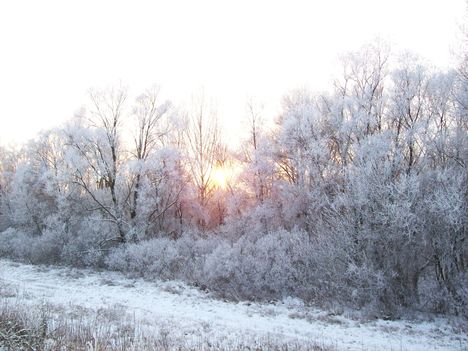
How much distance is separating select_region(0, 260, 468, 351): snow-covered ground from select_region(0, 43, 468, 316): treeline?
1.44 meters

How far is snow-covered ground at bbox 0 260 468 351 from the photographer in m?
9.46

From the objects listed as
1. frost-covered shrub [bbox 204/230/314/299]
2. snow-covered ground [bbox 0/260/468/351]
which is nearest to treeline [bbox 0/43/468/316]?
frost-covered shrub [bbox 204/230/314/299]

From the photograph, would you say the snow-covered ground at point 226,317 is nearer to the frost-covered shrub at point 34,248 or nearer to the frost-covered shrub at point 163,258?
the frost-covered shrub at point 163,258

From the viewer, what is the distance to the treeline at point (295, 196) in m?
13.4

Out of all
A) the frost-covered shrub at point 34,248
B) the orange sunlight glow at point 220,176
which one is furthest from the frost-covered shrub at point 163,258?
the orange sunlight glow at point 220,176

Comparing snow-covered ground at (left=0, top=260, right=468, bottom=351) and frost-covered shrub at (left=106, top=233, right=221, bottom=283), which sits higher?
frost-covered shrub at (left=106, top=233, right=221, bottom=283)

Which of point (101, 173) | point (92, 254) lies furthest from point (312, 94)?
point (92, 254)

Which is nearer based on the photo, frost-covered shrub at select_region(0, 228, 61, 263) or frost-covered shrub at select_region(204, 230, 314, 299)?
frost-covered shrub at select_region(204, 230, 314, 299)

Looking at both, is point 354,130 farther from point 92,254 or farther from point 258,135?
point 92,254

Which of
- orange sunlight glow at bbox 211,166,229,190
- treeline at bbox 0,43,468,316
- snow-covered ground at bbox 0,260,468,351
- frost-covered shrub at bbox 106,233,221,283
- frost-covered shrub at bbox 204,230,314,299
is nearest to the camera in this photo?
snow-covered ground at bbox 0,260,468,351

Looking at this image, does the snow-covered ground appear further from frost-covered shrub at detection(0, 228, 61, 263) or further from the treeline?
frost-covered shrub at detection(0, 228, 61, 263)

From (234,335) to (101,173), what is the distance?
724 inches

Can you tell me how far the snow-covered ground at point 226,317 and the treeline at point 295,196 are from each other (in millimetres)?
1442

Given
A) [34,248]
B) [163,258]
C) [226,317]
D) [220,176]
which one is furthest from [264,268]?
[220,176]
